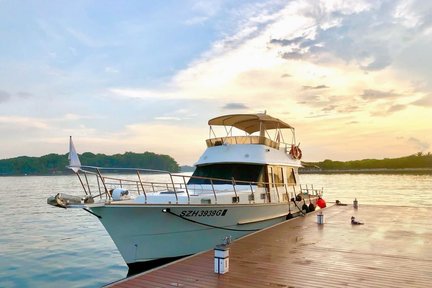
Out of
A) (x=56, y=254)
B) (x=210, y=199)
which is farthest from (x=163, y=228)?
(x=56, y=254)

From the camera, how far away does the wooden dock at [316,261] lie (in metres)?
6.17

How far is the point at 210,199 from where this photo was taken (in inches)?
454

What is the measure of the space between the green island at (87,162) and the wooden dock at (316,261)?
74.3 m

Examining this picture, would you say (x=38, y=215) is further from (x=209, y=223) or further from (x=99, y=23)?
(x=209, y=223)

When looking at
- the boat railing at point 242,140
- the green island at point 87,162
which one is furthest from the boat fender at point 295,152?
the green island at point 87,162

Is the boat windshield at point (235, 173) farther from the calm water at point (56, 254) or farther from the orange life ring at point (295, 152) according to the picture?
the calm water at point (56, 254)

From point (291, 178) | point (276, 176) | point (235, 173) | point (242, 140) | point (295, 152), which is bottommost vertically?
point (291, 178)

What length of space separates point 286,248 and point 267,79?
13.5 metres

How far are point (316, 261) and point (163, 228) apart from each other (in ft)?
15.0

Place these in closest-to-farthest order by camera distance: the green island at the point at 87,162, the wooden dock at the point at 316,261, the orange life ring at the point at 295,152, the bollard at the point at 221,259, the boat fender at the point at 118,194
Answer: the wooden dock at the point at 316,261
the bollard at the point at 221,259
the boat fender at the point at 118,194
the orange life ring at the point at 295,152
the green island at the point at 87,162

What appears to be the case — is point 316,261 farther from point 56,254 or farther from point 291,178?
point 56,254

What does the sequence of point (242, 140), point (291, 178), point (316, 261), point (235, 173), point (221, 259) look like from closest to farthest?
point (221, 259)
point (316, 261)
point (235, 173)
point (242, 140)
point (291, 178)

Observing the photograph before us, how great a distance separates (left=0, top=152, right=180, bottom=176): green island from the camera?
9656 cm

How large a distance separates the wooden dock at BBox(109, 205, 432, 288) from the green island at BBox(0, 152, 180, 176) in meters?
74.3
